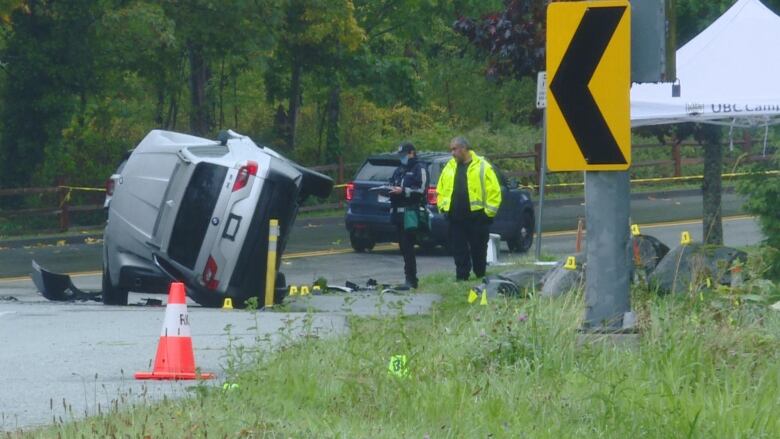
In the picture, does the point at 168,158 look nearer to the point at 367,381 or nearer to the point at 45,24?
the point at 367,381

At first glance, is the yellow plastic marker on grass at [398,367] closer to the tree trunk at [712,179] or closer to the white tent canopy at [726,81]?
the white tent canopy at [726,81]

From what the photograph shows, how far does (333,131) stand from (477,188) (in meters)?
21.0

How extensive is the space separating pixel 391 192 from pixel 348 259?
22.6ft

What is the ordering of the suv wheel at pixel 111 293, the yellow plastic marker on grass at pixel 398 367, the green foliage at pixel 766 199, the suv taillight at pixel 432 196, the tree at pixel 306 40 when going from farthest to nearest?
1. the tree at pixel 306 40
2. the suv taillight at pixel 432 196
3. the green foliage at pixel 766 199
4. the suv wheel at pixel 111 293
5. the yellow plastic marker on grass at pixel 398 367

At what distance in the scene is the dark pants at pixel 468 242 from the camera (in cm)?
1639

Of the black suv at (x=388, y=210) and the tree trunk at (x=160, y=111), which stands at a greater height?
the tree trunk at (x=160, y=111)

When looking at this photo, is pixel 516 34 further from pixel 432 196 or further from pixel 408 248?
pixel 408 248

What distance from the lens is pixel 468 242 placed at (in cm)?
1661

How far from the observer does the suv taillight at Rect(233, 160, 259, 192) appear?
1420cm

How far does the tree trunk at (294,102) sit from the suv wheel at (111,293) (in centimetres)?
2028

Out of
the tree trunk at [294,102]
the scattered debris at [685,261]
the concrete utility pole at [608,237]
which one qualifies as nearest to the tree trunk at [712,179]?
the scattered debris at [685,261]

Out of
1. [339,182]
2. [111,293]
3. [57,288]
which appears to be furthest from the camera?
[339,182]

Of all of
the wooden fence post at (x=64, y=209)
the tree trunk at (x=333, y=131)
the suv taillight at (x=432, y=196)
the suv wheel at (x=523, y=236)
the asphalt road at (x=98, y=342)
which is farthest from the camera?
the tree trunk at (x=333, y=131)

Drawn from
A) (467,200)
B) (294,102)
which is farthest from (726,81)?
(294,102)
